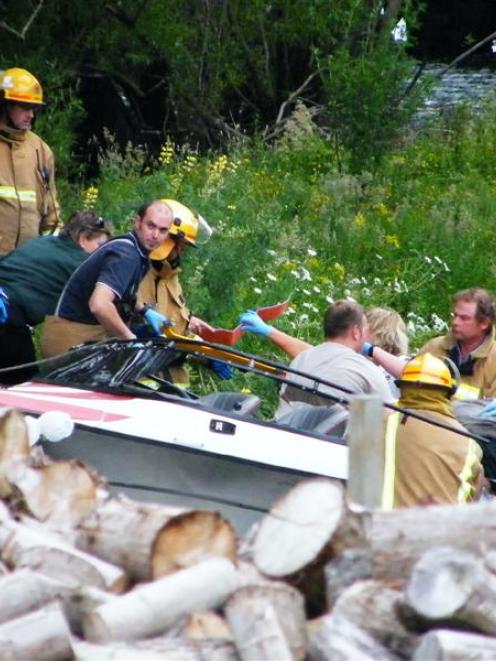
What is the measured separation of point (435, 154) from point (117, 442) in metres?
12.3

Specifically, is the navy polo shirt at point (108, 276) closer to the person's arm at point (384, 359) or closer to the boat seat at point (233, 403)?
the boat seat at point (233, 403)

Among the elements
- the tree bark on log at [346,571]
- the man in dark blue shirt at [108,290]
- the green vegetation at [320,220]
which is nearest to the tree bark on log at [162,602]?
the tree bark on log at [346,571]

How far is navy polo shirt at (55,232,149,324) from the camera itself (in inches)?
366

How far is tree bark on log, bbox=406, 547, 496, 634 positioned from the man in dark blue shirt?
481 centimetres

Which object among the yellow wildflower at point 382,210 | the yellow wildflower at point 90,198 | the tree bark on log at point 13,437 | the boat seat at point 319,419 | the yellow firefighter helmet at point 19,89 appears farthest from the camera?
the yellow wildflower at point 382,210

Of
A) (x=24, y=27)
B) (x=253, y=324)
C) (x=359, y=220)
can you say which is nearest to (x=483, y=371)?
(x=253, y=324)

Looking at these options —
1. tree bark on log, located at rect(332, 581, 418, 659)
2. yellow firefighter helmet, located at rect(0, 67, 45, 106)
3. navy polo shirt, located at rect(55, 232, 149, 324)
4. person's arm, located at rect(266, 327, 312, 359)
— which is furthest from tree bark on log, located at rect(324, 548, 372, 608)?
yellow firefighter helmet, located at rect(0, 67, 45, 106)

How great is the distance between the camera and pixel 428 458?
7512mm

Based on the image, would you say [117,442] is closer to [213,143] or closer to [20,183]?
[20,183]

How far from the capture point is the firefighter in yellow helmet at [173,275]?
9938 mm

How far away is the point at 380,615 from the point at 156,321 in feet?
17.4

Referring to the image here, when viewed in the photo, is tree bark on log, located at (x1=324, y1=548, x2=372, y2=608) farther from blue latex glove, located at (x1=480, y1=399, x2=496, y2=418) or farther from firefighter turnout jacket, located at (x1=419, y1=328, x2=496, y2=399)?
firefighter turnout jacket, located at (x1=419, y1=328, x2=496, y2=399)

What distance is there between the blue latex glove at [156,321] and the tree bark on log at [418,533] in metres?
4.88

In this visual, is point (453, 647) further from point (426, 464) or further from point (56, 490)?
point (426, 464)
